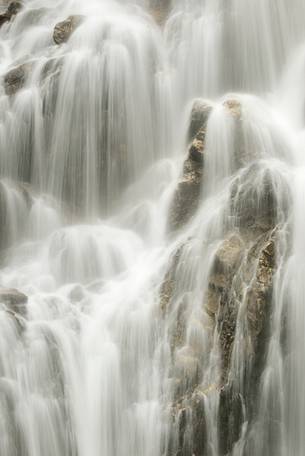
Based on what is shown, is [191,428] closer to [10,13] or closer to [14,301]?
[14,301]

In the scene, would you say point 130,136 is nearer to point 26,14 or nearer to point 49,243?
point 49,243

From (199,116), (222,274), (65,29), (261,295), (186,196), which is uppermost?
(65,29)

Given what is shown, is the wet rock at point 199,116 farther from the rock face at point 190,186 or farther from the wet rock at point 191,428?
the wet rock at point 191,428

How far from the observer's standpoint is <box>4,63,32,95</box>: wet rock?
18.6m

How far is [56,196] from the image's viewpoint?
17.0 m

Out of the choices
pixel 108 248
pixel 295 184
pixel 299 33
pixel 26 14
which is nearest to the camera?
pixel 295 184

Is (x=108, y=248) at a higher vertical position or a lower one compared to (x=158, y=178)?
lower

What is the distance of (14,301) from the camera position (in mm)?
11742

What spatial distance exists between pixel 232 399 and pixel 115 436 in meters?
2.02

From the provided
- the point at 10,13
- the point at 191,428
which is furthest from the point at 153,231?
the point at 10,13

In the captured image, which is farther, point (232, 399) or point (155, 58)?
point (155, 58)

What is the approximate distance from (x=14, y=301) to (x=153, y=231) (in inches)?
170

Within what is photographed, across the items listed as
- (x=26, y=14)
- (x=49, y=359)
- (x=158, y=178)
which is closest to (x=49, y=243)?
(x=158, y=178)

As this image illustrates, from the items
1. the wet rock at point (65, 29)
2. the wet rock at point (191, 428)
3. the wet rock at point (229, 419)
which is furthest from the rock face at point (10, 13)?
the wet rock at point (229, 419)
